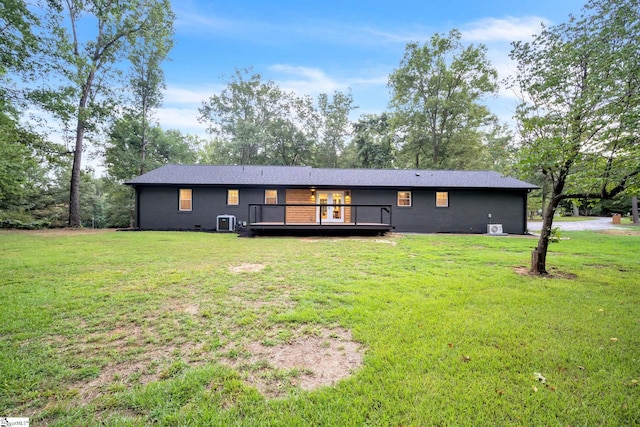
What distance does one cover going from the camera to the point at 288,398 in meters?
1.83

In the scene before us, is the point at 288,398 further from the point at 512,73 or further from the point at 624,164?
the point at 512,73

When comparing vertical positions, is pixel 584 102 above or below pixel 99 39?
below

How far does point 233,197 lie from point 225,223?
4.89 feet

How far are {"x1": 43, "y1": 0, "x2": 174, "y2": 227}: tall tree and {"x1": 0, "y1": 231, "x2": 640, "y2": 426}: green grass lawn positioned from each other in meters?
13.3

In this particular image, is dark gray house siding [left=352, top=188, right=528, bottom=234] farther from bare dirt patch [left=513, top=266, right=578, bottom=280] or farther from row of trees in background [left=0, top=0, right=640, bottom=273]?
bare dirt patch [left=513, top=266, right=578, bottom=280]

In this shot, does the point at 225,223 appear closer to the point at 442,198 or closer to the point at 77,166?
the point at 77,166

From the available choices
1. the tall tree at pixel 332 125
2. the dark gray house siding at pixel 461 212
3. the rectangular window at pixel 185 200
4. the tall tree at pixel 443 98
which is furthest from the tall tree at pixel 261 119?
the dark gray house siding at pixel 461 212

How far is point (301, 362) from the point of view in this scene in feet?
7.48

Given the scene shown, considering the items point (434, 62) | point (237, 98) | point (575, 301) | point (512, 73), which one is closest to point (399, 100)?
point (434, 62)

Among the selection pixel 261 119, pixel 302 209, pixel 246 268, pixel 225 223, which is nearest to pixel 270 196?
pixel 302 209

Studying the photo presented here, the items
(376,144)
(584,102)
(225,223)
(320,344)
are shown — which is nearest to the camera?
(320,344)

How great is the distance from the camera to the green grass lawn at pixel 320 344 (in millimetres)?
1726

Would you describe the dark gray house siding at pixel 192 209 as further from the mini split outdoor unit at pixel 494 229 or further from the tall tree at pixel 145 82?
the mini split outdoor unit at pixel 494 229

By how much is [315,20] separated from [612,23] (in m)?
14.9
